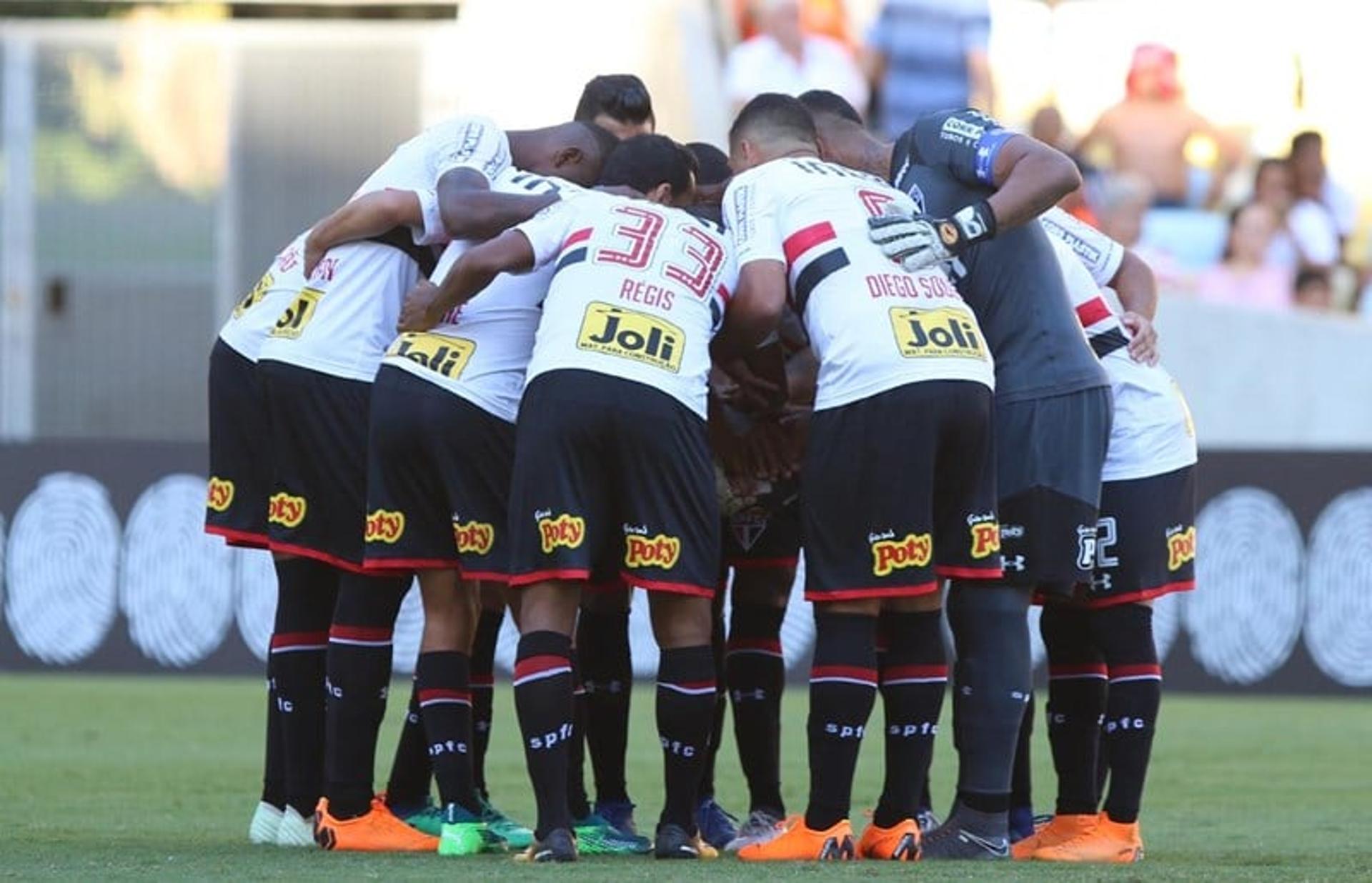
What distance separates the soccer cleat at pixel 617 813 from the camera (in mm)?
8966

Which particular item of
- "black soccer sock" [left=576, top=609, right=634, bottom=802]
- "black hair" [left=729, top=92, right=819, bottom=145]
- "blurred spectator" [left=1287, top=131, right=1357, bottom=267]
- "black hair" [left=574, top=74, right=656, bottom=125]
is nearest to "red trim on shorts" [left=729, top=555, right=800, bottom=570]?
"black soccer sock" [left=576, top=609, right=634, bottom=802]

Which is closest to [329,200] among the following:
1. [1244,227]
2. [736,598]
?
[1244,227]

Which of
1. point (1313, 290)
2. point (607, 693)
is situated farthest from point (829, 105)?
point (1313, 290)

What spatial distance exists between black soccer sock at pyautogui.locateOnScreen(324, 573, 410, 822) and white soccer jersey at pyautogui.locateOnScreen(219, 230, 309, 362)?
101 cm

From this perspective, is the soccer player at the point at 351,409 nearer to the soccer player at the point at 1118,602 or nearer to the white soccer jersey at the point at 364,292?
the white soccer jersey at the point at 364,292

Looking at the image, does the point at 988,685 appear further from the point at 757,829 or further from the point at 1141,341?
the point at 1141,341

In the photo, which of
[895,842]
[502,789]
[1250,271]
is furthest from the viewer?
[1250,271]

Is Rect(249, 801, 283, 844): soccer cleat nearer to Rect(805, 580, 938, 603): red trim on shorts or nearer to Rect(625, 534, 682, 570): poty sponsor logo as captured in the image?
Rect(625, 534, 682, 570): poty sponsor logo

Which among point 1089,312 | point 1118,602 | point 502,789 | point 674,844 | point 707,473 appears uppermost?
point 1089,312

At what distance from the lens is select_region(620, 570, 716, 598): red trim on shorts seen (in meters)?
7.94

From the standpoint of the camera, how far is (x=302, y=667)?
8.95 meters

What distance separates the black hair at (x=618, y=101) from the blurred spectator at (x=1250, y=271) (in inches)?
428

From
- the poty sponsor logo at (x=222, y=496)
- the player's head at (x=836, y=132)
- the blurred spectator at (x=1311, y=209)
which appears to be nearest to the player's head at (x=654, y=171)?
the player's head at (x=836, y=132)

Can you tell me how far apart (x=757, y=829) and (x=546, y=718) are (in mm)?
1312
